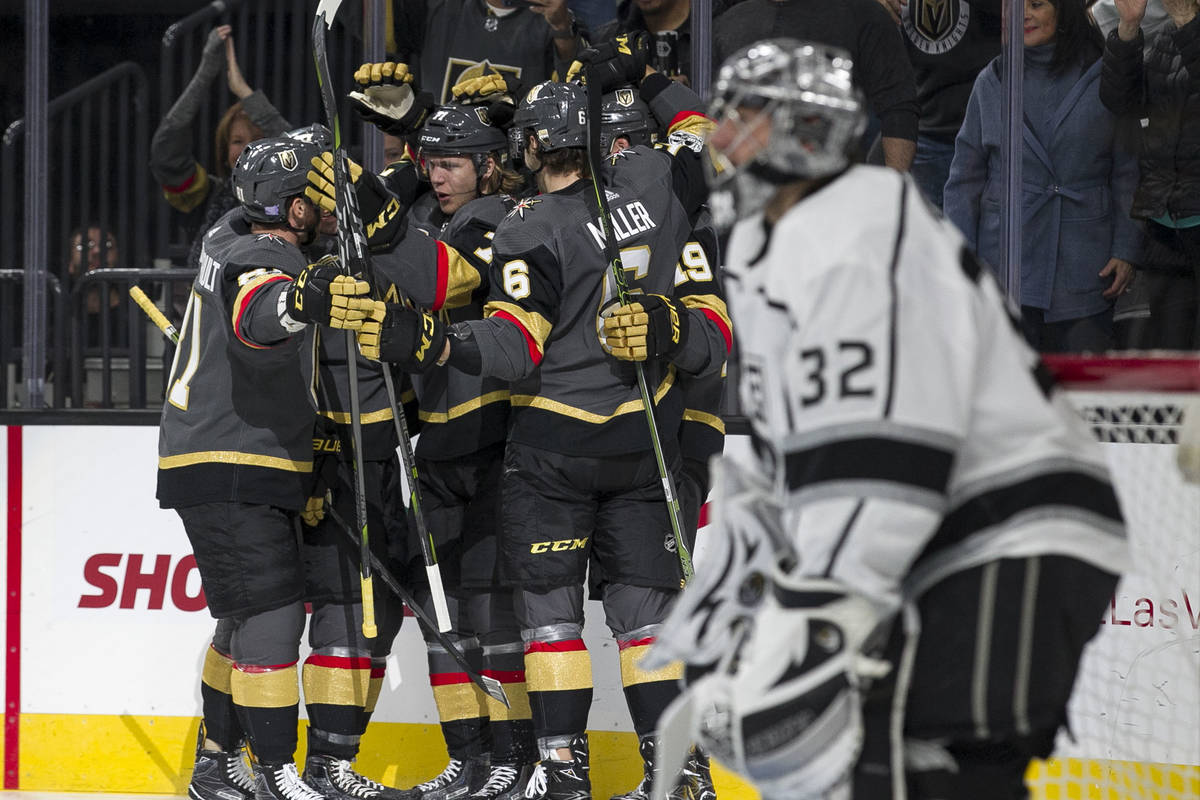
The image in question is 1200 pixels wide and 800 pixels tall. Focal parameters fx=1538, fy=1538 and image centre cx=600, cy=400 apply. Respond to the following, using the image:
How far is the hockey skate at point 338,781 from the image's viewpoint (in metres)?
3.23

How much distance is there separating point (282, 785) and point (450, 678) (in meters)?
0.42

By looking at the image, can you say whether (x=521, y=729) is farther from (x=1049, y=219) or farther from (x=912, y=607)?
(x=912, y=607)

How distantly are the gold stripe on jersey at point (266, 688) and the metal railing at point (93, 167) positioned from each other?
1.15 meters

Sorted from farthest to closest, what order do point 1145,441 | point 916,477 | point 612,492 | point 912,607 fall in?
point 612,492 → point 1145,441 → point 912,607 → point 916,477

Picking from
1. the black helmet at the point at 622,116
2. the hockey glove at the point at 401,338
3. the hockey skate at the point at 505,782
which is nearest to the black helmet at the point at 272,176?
the hockey glove at the point at 401,338

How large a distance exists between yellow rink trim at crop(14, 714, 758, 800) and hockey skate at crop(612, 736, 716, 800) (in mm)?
670

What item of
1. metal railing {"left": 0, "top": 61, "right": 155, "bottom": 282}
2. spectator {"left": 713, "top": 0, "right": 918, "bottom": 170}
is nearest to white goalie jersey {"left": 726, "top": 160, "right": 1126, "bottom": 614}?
spectator {"left": 713, "top": 0, "right": 918, "bottom": 170}

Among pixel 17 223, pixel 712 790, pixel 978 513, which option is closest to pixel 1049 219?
pixel 712 790

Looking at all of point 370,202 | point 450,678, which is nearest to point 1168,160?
point 370,202

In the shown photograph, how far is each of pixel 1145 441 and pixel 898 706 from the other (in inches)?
24.1

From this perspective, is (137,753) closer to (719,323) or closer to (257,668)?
(257,668)

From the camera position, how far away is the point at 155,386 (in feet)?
12.0

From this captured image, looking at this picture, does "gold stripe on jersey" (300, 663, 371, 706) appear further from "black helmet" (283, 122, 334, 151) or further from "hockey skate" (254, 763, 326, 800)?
"black helmet" (283, 122, 334, 151)

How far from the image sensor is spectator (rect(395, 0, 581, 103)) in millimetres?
3680
